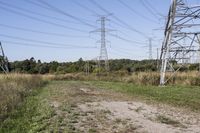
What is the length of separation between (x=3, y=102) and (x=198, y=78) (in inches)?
738

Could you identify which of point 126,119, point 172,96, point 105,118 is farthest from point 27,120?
point 172,96

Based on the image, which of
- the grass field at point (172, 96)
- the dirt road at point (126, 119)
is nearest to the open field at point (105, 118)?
the dirt road at point (126, 119)

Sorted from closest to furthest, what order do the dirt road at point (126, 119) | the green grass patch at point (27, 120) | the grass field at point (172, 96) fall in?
the green grass patch at point (27, 120), the dirt road at point (126, 119), the grass field at point (172, 96)

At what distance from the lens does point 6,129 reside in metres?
9.70

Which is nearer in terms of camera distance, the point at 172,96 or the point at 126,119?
the point at 126,119

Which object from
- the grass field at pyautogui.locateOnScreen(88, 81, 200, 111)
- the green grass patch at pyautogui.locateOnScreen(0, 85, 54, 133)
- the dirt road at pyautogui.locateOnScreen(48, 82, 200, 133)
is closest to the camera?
the green grass patch at pyautogui.locateOnScreen(0, 85, 54, 133)

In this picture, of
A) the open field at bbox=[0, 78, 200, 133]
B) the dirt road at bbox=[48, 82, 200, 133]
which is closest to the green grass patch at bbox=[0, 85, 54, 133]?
the open field at bbox=[0, 78, 200, 133]

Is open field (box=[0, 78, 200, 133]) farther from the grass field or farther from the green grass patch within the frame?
the grass field

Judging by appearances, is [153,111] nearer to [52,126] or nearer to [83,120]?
[83,120]

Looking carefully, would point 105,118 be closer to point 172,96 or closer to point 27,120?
point 27,120

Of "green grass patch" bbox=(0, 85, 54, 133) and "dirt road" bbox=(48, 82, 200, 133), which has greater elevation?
"green grass patch" bbox=(0, 85, 54, 133)

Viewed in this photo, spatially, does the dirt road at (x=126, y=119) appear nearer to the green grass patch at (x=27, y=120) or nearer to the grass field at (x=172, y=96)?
the green grass patch at (x=27, y=120)

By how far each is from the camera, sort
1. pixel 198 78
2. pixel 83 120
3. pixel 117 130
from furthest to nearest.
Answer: pixel 198 78
pixel 83 120
pixel 117 130

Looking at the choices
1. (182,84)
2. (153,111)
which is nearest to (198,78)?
(182,84)
